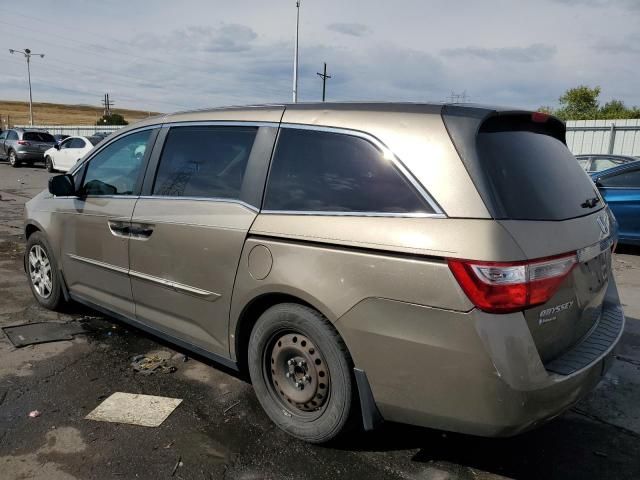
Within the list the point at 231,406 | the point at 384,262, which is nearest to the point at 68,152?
the point at 231,406

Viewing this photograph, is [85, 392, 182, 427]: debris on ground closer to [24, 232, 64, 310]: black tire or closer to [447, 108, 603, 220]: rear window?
[24, 232, 64, 310]: black tire

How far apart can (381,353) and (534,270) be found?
0.76m

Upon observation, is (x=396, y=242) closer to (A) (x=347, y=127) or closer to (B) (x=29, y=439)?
(A) (x=347, y=127)

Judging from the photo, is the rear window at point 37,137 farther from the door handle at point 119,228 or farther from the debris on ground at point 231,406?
the debris on ground at point 231,406

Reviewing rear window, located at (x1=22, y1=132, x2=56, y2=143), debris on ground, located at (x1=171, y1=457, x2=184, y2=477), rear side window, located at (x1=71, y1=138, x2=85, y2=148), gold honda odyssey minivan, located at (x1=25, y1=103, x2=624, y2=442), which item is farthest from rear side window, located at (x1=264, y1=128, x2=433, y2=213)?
rear window, located at (x1=22, y1=132, x2=56, y2=143)

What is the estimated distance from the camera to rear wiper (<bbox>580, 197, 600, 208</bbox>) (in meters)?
2.83

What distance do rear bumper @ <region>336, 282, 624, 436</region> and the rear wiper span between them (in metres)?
0.82

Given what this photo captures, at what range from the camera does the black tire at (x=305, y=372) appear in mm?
2594

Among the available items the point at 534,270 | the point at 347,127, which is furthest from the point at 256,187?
the point at 534,270

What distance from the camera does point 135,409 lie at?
3197 mm

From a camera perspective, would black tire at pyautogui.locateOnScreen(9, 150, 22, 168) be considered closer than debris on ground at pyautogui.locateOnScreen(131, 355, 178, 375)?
No

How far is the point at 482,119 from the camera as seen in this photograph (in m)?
2.41

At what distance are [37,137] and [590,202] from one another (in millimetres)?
25708

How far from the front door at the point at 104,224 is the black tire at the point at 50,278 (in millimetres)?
208
